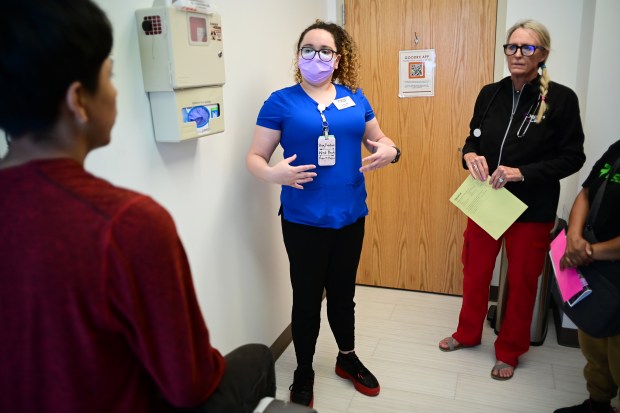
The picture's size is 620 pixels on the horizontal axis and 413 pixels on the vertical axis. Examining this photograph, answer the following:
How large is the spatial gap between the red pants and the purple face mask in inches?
41.3

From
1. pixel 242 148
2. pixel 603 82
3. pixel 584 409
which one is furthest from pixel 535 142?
pixel 242 148

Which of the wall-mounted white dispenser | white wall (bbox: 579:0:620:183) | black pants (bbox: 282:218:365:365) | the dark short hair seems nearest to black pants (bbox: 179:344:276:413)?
the dark short hair

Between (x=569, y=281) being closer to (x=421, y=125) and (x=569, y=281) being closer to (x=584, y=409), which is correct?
(x=584, y=409)

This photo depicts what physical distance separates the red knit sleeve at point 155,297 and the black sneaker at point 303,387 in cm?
143

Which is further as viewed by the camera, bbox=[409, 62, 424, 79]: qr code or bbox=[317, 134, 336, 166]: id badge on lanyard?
bbox=[409, 62, 424, 79]: qr code

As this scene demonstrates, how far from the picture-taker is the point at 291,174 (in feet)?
5.65

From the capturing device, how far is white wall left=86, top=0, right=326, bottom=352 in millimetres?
1409

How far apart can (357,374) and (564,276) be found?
3.30ft

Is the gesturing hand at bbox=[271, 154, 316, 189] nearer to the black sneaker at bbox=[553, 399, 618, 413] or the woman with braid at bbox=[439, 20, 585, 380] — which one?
the woman with braid at bbox=[439, 20, 585, 380]

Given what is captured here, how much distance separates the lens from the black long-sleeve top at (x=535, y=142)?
1977mm

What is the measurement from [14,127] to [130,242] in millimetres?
231

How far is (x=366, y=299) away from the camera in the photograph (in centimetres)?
312

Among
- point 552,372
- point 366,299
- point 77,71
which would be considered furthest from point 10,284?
point 366,299

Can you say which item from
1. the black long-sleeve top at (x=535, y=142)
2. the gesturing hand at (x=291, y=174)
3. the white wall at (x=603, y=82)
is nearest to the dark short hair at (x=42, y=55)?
the gesturing hand at (x=291, y=174)
